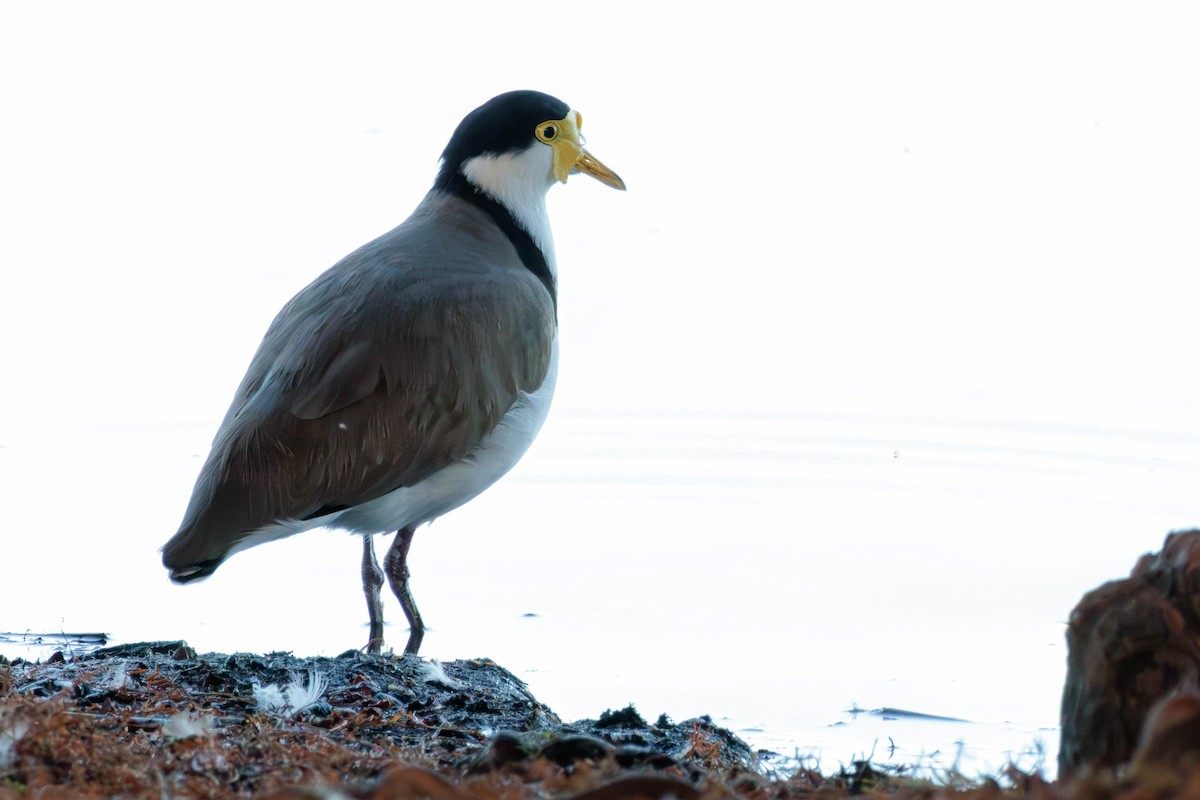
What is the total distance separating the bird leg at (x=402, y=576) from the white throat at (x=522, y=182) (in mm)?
1270

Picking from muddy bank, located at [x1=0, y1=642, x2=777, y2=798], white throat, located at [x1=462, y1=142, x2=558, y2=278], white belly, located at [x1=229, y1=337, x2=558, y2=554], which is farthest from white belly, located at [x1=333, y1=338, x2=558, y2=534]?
white throat, located at [x1=462, y1=142, x2=558, y2=278]

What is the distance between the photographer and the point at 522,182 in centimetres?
648

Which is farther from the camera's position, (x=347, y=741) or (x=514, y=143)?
(x=514, y=143)

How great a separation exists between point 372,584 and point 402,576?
11 cm

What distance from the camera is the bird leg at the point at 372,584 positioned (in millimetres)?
5766

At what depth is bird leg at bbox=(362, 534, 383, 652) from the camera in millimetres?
5766

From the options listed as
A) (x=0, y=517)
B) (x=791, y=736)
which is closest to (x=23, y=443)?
(x=0, y=517)

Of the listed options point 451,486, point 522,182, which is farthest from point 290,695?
point 522,182

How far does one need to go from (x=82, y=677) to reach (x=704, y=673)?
2089 millimetres

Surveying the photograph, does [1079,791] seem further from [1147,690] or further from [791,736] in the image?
[791,736]

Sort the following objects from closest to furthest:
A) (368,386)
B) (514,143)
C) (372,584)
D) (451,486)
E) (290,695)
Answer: (290,695) < (368,386) < (451,486) < (372,584) < (514,143)

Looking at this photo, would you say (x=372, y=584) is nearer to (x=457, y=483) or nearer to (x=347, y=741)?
(x=457, y=483)

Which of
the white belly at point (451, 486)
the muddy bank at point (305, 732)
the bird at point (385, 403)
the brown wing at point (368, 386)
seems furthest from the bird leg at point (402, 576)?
the muddy bank at point (305, 732)

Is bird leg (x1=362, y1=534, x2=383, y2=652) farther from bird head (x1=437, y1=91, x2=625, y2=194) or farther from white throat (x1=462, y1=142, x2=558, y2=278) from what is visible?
bird head (x1=437, y1=91, x2=625, y2=194)
